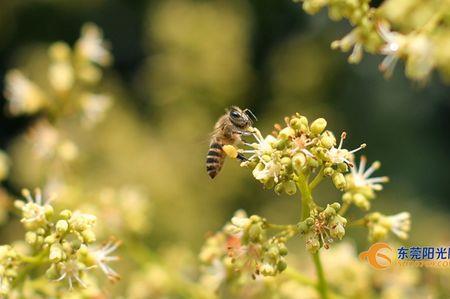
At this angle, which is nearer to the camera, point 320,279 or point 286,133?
point 286,133

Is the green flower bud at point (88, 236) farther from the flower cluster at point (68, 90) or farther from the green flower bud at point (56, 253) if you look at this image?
the flower cluster at point (68, 90)

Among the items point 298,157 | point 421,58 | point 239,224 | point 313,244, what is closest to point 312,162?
point 298,157

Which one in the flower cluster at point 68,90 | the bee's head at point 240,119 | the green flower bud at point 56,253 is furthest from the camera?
the flower cluster at point 68,90

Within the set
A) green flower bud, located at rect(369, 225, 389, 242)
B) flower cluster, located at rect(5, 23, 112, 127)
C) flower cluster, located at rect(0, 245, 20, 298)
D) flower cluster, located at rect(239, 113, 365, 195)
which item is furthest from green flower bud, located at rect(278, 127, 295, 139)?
flower cluster, located at rect(5, 23, 112, 127)

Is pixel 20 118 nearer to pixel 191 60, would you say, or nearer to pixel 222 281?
pixel 191 60

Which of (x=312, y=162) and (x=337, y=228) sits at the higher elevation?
(x=312, y=162)

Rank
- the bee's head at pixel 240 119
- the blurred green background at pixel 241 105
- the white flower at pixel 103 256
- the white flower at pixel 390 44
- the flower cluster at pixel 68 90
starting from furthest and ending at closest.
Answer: the blurred green background at pixel 241 105 → the flower cluster at pixel 68 90 → the bee's head at pixel 240 119 → the white flower at pixel 103 256 → the white flower at pixel 390 44

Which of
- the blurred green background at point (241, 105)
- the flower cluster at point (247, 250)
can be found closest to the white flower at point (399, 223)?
the flower cluster at point (247, 250)

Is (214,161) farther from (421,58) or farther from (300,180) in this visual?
(421,58)
